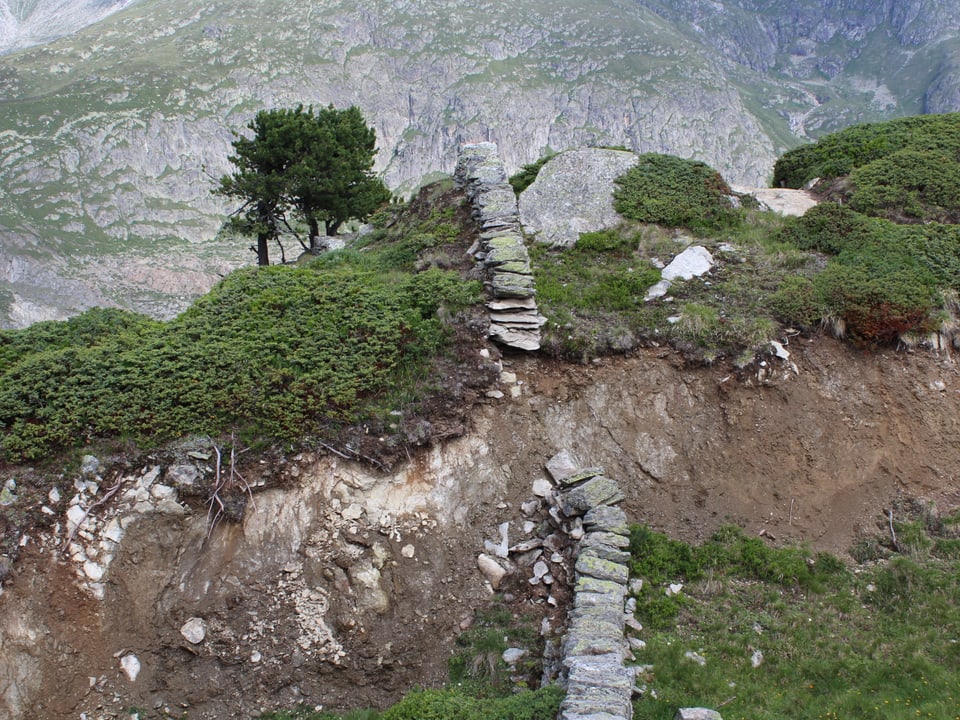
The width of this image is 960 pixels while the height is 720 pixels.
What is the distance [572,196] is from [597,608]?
471 inches


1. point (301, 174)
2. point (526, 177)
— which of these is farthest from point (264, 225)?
point (526, 177)

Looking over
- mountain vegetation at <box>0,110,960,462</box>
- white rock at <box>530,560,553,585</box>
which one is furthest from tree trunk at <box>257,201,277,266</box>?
white rock at <box>530,560,553,585</box>

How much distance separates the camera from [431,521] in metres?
12.4

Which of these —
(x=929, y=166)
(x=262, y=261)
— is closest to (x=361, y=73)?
(x=262, y=261)

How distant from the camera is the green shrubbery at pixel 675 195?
18.3m

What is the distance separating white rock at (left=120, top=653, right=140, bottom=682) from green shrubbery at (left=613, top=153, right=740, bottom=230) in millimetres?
14646

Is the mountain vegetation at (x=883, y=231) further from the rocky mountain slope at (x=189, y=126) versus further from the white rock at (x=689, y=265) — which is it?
the rocky mountain slope at (x=189, y=126)

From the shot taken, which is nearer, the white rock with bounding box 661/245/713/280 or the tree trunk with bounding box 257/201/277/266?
the white rock with bounding box 661/245/713/280

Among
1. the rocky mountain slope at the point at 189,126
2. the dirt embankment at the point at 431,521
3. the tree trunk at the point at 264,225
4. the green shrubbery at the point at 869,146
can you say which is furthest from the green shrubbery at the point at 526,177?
the rocky mountain slope at the point at 189,126

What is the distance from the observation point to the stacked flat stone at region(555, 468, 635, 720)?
8.76m

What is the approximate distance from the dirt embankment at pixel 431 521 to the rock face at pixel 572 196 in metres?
4.90

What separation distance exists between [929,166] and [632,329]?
11.0m

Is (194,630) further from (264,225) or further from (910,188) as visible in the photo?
(264,225)

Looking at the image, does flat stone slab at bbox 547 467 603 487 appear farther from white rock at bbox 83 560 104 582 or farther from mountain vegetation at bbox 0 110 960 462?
white rock at bbox 83 560 104 582
